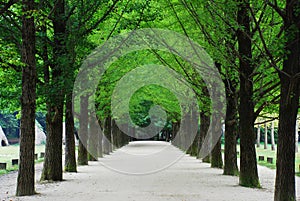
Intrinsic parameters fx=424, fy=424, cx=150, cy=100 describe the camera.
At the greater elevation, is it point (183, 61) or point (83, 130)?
point (183, 61)

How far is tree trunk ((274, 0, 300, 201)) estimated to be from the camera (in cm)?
927

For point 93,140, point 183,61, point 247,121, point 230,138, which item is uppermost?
point 183,61

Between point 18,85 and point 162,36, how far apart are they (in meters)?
6.65

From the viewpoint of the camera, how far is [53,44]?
15.2 metres

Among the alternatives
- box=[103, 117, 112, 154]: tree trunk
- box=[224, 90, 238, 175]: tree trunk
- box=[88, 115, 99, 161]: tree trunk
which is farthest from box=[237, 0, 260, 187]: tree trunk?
box=[103, 117, 112, 154]: tree trunk

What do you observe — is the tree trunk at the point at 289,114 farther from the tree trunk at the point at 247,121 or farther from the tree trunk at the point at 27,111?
the tree trunk at the point at 27,111

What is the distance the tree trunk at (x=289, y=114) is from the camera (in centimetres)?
927

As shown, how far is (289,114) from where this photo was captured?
9.34 m

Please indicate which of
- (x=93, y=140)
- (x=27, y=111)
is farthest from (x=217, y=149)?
(x=27, y=111)

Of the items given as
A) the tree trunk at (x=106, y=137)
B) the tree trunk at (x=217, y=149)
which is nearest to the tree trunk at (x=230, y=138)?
the tree trunk at (x=217, y=149)

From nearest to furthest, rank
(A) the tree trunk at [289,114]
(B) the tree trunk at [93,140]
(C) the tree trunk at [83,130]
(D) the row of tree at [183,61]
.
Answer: (A) the tree trunk at [289,114]
(D) the row of tree at [183,61]
(C) the tree trunk at [83,130]
(B) the tree trunk at [93,140]

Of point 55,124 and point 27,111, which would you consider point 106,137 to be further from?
point 27,111

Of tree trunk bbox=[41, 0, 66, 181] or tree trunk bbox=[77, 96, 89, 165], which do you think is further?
tree trunk bbox=[77, 96, 89, 165]

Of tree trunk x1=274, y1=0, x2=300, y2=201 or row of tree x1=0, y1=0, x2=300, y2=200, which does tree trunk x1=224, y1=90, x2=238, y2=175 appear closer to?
row of tree x1=0, y1=0, x2=300, y2=200
